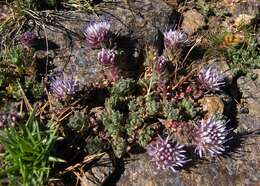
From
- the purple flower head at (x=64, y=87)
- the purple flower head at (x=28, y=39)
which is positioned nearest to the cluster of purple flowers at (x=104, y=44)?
the purple flower head at (x=64, y=87)

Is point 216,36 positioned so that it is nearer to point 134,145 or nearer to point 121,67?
point 121,67

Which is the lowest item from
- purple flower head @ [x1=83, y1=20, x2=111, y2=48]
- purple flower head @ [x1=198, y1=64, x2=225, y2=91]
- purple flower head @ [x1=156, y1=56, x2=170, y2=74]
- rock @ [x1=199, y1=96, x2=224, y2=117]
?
rock @ [x1=199, y1=96, x2=224, y2=117]

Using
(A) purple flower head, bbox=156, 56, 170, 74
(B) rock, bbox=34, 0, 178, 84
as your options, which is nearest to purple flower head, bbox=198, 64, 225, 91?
(A) purple flower head, bbox=156, 56, 170, 74

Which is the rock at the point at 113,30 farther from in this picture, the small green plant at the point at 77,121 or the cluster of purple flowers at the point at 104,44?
the small green plant at the point at 77,121

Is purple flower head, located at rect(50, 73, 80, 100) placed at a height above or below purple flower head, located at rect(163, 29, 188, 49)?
below

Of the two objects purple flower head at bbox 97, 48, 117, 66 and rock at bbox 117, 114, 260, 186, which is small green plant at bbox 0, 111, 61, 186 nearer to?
rock at bbox 117, 114, 260, 186

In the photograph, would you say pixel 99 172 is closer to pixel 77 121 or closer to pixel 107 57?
pixel 77 121

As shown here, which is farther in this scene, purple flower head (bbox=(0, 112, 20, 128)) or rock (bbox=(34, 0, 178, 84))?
rock (bbox=(34, 0, 178, 84))
